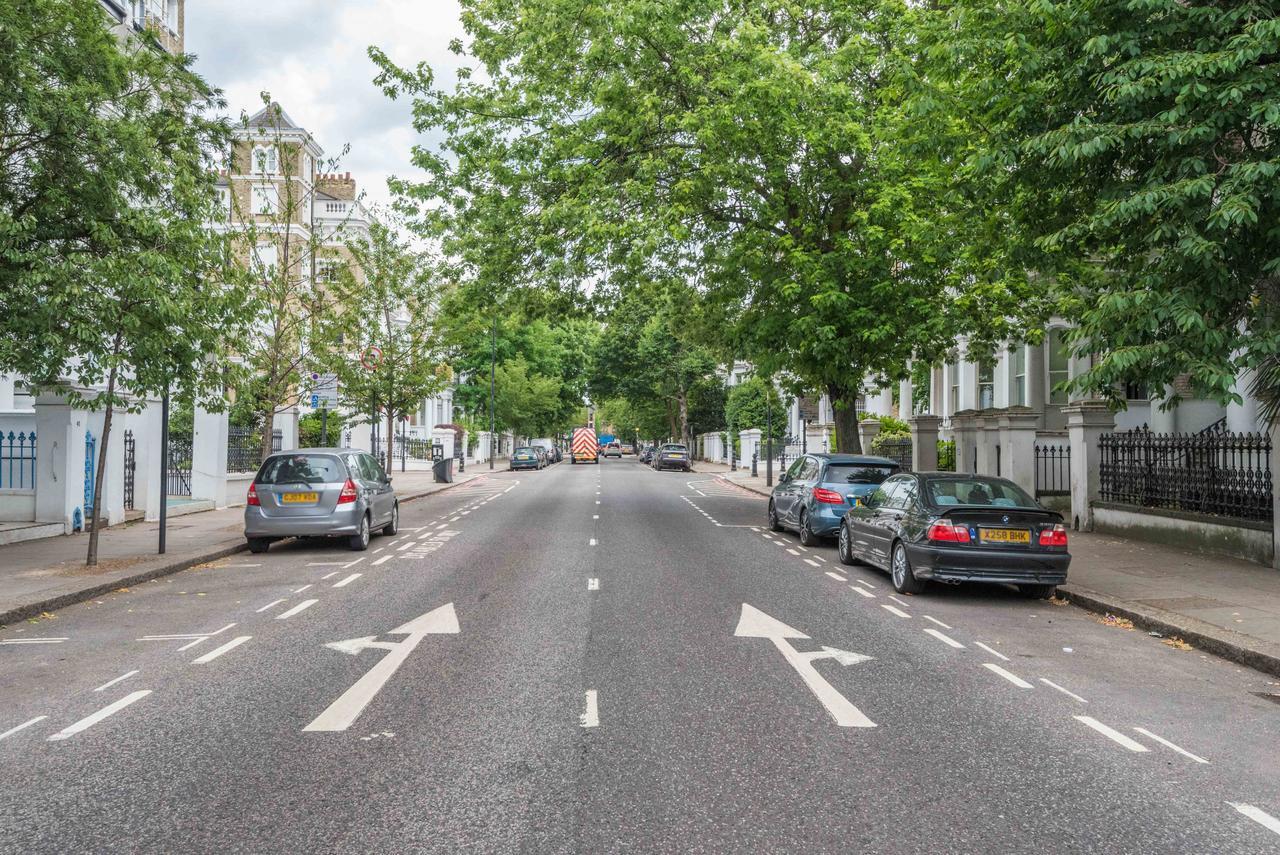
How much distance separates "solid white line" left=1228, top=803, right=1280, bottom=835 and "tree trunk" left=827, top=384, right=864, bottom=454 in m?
17.3

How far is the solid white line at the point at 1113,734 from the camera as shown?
18.1 ft

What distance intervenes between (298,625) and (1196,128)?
9.27 metres

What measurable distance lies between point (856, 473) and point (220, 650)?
1117 centimetres

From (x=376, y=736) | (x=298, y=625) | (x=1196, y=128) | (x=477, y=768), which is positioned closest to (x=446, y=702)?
(x=376, y=736)

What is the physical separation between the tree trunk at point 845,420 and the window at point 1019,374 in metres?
8.54

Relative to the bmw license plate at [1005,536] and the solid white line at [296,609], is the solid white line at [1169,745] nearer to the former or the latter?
the bmw license plate at [1005,536]

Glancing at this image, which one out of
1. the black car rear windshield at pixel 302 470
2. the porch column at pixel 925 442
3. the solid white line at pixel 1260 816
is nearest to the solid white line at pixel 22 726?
the solid white line at pixel 1260 816

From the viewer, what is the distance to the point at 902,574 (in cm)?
1127

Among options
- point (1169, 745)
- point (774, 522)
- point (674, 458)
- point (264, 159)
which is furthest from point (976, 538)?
point (674, 458)

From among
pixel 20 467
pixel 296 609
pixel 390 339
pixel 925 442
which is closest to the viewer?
pixel 296 609

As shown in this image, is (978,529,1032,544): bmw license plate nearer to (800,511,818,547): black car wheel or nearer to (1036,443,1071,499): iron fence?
(800,511,818,547): black car wheel

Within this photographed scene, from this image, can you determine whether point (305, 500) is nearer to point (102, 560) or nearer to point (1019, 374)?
point (102, 560)

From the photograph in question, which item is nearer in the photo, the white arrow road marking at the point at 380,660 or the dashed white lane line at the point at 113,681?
the white arrow road marking at the point at 380,660

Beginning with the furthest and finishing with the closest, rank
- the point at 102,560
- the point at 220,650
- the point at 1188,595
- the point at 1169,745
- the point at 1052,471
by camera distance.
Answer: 1. the point at 1052,471
2. the point at 102,560
3. the point at 1188,595
4. the point at 220,650
5. the point at 1169,745
